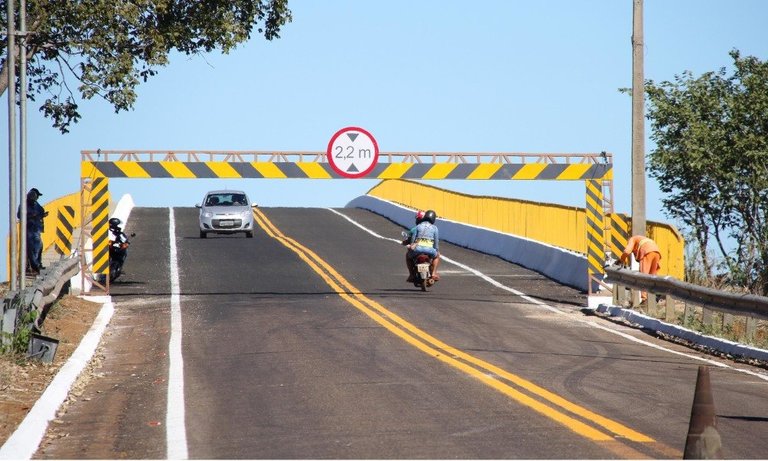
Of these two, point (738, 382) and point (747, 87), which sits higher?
point (747, 87)

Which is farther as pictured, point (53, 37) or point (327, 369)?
point (53, 37)

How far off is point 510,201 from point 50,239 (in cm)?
1372

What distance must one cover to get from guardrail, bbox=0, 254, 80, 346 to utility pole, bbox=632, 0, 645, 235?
10.7 meters

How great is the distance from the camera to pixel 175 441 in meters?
10.4

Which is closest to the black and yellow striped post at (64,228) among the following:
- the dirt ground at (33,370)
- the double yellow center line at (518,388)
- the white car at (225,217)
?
the dirt ground at (33,370)

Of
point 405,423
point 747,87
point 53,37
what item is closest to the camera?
point 405,423

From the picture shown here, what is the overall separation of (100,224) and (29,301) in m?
9.97

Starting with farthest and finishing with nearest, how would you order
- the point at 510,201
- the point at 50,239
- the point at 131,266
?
1. the point at 510,201
2. the point at 50,239
3. the point at 131,266

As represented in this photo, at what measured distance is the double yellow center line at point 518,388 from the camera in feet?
33.0

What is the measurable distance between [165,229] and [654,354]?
108 ft

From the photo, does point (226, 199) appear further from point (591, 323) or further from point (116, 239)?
point (591, 323)

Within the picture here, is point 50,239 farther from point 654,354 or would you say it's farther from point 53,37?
point 654,354

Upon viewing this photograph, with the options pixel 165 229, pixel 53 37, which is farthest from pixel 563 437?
pixel 165 229

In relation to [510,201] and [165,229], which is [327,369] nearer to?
[510,201]
